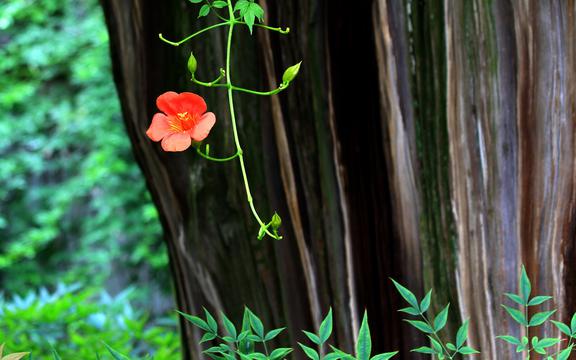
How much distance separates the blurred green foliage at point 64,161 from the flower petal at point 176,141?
5166 mm

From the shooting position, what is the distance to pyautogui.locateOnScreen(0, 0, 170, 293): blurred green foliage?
687 centimetres

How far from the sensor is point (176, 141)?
4.51 ft

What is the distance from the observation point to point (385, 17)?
5.06 ft

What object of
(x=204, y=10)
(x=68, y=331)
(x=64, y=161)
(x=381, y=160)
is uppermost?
(x=204, y=10)

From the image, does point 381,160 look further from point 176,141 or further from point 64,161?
point 64,161

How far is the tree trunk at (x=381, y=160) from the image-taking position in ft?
4.85

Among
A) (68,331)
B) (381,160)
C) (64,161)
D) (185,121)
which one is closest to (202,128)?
(185,121)

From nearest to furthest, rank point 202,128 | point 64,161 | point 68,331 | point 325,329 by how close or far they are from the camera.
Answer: point 325,329, point 202,128, point 68,331, point 64,161

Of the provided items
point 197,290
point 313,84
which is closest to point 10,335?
point 197,290

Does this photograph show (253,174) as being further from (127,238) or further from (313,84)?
(127,238)

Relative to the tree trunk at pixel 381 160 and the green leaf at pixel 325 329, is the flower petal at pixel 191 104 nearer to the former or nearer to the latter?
the tree trunk at pixel 381 160

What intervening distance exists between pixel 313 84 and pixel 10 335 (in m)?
1.44

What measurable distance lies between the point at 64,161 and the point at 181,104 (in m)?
6.66

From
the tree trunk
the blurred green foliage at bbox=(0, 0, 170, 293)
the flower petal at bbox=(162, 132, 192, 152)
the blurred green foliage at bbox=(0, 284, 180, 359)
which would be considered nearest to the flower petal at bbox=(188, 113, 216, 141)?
the flower petal at bbox=(162, 132, 192, 152)
